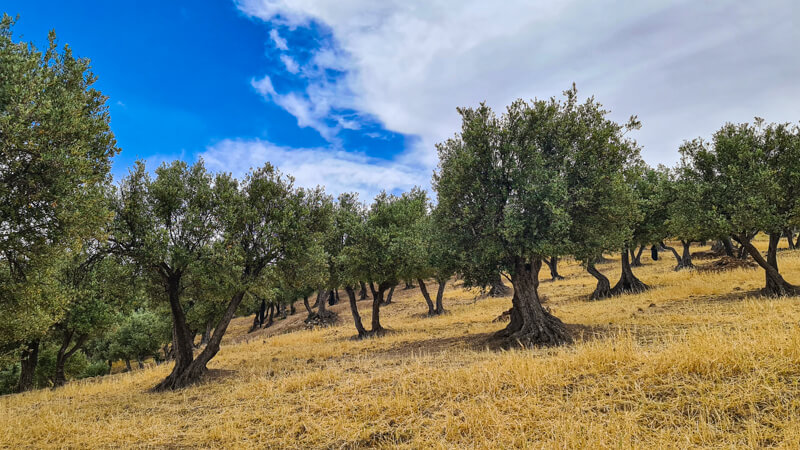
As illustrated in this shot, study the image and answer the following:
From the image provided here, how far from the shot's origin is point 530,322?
1900 centimetres

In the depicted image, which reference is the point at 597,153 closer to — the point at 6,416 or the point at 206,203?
the point at 206,203

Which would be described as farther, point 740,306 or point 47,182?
point 740,306

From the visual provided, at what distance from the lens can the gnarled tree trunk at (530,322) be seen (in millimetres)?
18172

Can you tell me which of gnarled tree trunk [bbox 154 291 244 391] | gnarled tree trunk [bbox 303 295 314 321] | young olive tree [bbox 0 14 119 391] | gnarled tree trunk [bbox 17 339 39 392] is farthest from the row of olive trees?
gnarled tree trunk [bbox 303 295 314 321]

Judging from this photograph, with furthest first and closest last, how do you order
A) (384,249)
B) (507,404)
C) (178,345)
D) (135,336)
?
(135,336) → (384,249) → (178,345) → (507,404)

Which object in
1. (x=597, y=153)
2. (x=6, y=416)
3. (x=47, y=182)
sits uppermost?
(x=597, y=153)

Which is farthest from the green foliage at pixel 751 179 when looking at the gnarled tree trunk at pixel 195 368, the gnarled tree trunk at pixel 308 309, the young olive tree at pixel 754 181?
the gnarled tree trunk at pixel 308 309

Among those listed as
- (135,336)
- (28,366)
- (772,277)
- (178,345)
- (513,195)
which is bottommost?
(135,336)

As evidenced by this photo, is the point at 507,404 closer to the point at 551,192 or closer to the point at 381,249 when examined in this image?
the point at 551,192

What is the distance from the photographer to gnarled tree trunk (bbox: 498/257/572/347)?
1817 centimetres

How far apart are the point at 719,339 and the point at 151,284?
84.8 feet

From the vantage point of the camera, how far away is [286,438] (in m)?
9.85

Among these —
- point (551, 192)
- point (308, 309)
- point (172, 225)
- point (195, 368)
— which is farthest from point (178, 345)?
point (308, 309)

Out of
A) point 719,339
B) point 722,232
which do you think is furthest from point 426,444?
point 722,232
